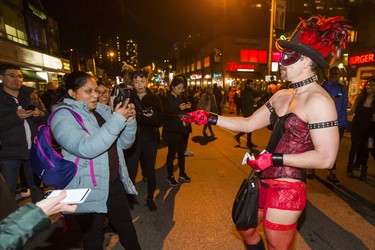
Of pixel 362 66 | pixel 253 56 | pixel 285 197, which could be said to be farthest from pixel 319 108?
pixel 253 56

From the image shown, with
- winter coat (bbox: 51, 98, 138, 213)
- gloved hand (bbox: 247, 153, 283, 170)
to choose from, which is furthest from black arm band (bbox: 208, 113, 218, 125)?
winter coat (bbox: 51, 98, 138, 213)

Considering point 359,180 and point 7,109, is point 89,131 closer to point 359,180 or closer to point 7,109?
point 7,109

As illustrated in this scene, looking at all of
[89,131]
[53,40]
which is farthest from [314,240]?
[53,40]

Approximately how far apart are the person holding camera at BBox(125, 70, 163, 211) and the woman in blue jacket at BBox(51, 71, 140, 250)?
1379 millimetres

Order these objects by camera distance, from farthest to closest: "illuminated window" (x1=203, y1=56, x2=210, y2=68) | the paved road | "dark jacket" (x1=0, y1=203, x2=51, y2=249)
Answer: "illuminated window" (x1=203, y1=56, x2=210, y2=68), the paved road, "dark jacket" (x1=0, y1=203, x2=51, y2=249)

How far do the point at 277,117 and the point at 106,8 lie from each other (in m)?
74.2

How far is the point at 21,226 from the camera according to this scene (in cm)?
112

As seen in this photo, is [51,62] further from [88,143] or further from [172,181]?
[88,143]

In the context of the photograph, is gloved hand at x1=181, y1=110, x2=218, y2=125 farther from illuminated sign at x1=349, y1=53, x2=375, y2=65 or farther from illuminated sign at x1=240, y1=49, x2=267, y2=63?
illuminated sign at x1=240, y1=49, x2=267, y2=63

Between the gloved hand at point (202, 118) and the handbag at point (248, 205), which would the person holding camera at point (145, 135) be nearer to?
the gloved hand at point (202, 118)

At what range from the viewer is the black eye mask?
79.0 inches

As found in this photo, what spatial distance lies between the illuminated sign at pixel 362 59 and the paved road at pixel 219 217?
13135mm

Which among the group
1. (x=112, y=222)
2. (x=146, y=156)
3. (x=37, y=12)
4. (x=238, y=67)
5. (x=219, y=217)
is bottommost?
(x=219, y=217)

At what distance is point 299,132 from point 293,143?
0.10 m
